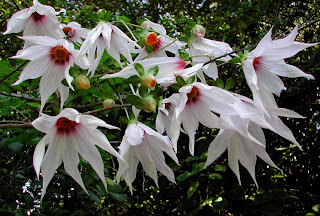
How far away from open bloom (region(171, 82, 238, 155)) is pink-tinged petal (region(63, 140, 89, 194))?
0.22 m

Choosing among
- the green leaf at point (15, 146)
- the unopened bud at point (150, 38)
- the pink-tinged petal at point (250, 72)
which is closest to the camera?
the pink-tinged petal at point (250, 72)

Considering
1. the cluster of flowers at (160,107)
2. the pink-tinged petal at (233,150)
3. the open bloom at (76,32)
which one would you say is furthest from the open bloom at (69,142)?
the open bloom at (76,32)

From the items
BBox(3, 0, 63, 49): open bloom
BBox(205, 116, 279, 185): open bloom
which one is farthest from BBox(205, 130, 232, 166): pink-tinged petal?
BBox(3, 0, 63, 49): open bloom

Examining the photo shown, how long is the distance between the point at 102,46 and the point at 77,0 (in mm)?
2889

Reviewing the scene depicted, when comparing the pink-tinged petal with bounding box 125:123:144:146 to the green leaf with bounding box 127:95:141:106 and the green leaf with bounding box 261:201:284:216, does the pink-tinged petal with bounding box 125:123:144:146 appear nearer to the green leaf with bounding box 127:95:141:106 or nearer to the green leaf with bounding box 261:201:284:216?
the green leaf with bounding box 127:95:141:106

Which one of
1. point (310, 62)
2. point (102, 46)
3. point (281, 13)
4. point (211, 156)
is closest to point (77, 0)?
point (281, 13)

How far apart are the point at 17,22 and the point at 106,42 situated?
0.86 ft

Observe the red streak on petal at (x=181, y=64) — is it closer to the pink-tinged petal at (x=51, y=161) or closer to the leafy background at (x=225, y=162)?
the pink-tinged petal at (x=51, y=161)

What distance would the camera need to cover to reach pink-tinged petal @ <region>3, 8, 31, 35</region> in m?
0.87

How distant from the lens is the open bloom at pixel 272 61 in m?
0.67

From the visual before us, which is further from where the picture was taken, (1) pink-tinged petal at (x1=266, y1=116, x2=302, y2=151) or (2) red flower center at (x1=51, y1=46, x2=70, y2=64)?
(2) red flower center at (x1=51, y1=46, x2=70, y2=64)

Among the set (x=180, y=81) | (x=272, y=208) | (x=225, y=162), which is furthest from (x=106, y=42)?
(x=225, y=162)

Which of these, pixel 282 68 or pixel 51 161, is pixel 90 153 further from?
pixel 282 68

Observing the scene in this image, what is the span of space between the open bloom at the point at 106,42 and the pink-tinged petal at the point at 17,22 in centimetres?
19
